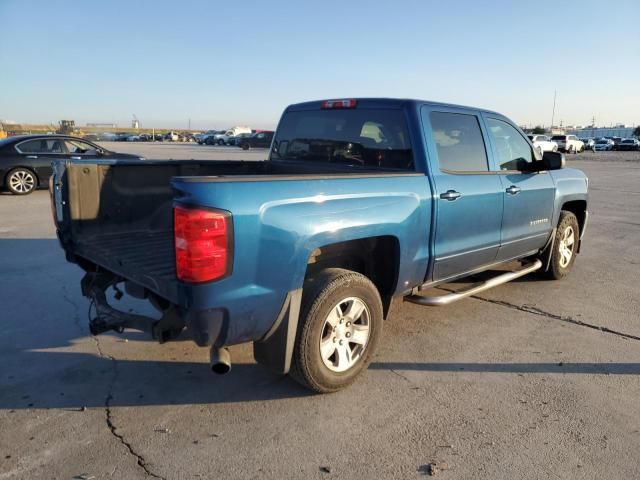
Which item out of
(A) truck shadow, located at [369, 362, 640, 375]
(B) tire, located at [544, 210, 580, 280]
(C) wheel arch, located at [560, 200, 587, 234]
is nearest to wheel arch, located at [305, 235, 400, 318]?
(A) truck shadow, located at [369, 362, 640, 375]

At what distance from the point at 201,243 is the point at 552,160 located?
154 inches

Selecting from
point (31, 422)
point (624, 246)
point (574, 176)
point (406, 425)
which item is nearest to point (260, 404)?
point (406, 425)

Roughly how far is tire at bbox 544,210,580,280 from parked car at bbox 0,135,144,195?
9.93 metres

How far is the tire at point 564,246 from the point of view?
5.80 meters

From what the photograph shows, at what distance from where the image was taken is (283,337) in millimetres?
3014

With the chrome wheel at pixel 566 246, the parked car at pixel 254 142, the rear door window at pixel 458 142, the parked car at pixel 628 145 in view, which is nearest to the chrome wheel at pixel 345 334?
the rear door window at pixel 458 142

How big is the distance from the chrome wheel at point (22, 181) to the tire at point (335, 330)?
11714mm

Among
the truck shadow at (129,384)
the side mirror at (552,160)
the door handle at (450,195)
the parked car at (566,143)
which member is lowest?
the truck shadow at (129,384)

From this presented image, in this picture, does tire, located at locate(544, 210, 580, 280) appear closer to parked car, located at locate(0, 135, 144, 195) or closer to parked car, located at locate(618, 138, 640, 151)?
parked car, located at locate(0, 135, 144, 195)

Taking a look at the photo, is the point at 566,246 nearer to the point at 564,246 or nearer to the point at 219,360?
the point at 564,246

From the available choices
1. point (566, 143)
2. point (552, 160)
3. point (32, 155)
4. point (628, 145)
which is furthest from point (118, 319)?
point (628, 145)

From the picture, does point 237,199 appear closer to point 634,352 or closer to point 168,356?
point 168,356

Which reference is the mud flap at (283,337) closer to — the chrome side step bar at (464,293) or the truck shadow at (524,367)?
the truck shadow at (524,367)

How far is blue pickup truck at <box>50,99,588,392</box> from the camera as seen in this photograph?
8.82 ft
